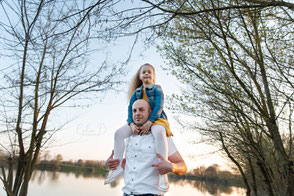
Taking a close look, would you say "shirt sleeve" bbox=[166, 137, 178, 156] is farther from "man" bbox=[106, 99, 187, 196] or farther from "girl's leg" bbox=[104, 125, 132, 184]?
"girl's leg" bbox=[104, 125, 132, 184]

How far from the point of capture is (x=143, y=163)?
1884 mm

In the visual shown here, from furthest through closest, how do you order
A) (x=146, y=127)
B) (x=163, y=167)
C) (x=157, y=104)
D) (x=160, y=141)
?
(x=157, y=104)
(x=146, y=127)
(x=160, y=141)
(x=163, y=167)

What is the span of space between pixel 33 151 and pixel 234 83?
481 cm

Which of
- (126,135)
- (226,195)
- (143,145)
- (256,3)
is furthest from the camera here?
(226,195)

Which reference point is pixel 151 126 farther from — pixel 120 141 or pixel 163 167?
pixel 163 167

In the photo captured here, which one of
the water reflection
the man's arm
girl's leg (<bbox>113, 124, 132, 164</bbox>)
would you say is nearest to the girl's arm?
girl's leg (<bbox>113, 124, 132, 164</bbox>)

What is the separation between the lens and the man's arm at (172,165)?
1754 mm

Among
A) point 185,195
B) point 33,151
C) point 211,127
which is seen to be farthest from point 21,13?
point 185,195

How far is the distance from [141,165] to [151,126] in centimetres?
35

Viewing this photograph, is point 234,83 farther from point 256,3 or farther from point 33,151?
point 33,151

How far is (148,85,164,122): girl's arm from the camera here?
2077mm

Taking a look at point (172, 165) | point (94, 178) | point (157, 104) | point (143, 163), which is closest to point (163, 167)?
point (172, 165)

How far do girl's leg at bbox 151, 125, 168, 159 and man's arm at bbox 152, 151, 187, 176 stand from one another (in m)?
0.05

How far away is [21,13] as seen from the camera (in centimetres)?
386
